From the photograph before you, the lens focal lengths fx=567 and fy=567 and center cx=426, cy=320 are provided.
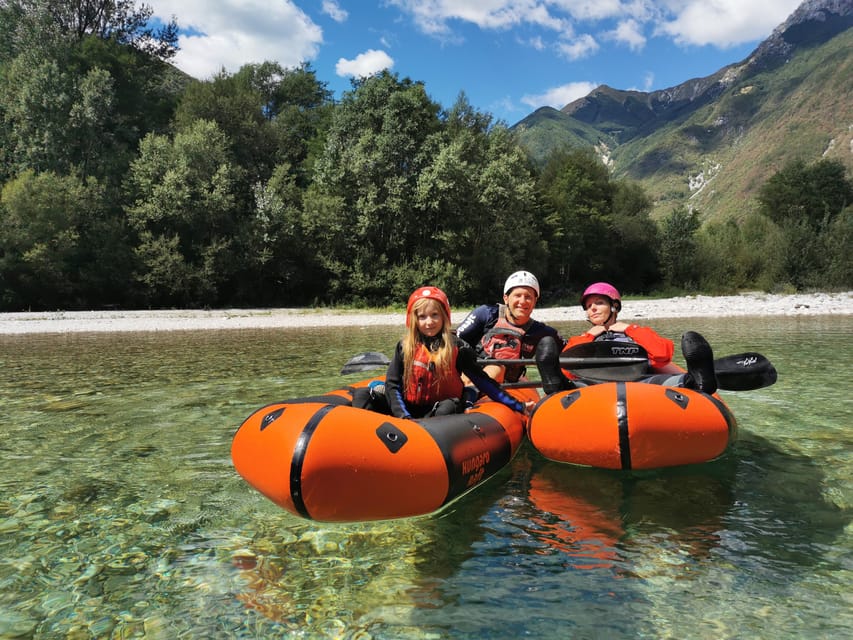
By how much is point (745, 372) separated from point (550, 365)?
4.68ft

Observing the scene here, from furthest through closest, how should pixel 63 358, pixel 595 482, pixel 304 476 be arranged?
pixel 63 358
pixel 595 482
pixel 304 476

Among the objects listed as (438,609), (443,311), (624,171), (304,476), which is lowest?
(438,609)

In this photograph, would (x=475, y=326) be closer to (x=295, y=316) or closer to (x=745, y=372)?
(x=745, y=372)

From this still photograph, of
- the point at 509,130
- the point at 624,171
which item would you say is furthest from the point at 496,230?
the point at 624,171

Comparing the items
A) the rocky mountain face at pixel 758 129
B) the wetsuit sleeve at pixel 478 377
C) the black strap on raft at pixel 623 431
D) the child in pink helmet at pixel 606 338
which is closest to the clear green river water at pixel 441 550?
the black strap on raft at pixel 623 431

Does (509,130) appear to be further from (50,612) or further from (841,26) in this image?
(841,26)

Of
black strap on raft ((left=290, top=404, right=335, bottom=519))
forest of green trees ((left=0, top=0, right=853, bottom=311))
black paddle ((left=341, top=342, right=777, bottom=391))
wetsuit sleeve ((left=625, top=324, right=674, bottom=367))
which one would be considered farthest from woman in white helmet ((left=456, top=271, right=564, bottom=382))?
forest of green trees ((left=0, top=0, right=853, bottom=311))

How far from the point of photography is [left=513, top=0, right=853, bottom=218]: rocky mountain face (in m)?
95.0

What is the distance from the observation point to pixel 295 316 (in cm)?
2069

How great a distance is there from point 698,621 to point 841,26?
727 feet

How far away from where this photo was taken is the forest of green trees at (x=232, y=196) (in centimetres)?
2286

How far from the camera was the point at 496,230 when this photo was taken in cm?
2623

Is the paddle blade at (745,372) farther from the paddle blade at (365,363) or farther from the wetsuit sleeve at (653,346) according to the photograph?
the paddle blade at (365,363)

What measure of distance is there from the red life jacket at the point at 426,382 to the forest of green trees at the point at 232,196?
776 inches
